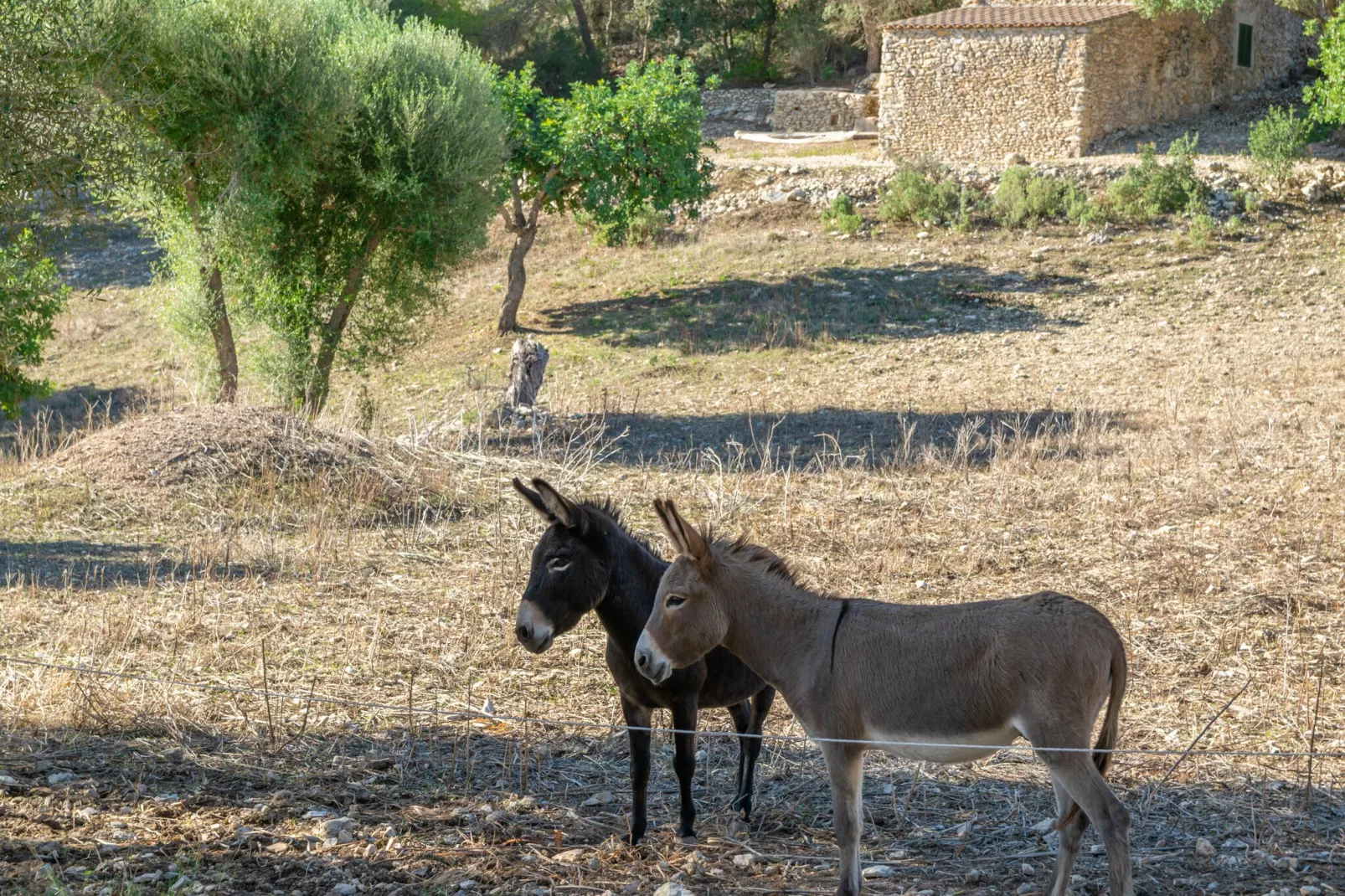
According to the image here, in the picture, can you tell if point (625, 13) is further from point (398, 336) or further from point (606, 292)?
point (398, 336)

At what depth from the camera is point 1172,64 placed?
32.5 metres

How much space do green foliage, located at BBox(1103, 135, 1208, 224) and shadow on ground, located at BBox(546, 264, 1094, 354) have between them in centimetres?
324

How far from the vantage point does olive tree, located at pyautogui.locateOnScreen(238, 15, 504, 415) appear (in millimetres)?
17656

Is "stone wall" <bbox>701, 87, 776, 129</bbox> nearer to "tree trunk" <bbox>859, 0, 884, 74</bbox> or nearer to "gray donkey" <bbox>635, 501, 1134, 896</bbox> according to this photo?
"tree trunk" <bbox>859, 0, 884, 74</bbox>

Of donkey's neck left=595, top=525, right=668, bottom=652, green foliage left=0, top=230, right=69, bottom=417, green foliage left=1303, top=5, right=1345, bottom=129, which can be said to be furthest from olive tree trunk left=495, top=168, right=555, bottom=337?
donkey's neck left=595, top=525, right=668, bottom=652

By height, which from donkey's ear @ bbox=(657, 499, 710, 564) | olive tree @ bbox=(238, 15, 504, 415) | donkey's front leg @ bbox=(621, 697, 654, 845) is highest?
olive tree @ bbox=(238, 15, 504, 415)

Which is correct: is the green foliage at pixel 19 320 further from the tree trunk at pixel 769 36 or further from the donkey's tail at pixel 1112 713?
the tree trunk at pixel 769 36

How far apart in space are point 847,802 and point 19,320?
14.9 meters

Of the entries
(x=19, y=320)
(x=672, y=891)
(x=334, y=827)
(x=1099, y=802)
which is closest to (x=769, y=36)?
(x=19, y=320)

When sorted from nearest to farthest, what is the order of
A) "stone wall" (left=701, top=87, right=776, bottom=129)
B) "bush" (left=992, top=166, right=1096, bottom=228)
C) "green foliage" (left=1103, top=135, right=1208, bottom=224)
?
1. "green foliage" (left=1103, top=135, right=1208, bottom=224)
2. "bush" (left=992, top=166, right=1096, bottom=228)
3. "stone wall" (left=701, top=87, right=776, bottom=129)

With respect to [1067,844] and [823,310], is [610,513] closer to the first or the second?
[1067,844]

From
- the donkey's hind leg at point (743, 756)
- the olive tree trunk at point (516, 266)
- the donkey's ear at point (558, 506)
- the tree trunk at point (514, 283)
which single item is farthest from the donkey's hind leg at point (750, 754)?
the tree trunk at point (514, 283)

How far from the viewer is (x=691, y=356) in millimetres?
22188

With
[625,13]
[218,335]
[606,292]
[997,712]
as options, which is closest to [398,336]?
[218,335]
